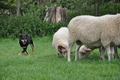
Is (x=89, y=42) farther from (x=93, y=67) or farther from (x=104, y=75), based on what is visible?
(x=104, y=75)

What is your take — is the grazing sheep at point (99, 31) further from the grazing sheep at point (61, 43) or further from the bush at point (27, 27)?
the bush at point (27, 27)

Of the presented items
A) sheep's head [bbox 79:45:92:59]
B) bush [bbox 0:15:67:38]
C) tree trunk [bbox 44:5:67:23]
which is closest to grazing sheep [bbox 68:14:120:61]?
sheep's head [bbox 79:45:92:59]

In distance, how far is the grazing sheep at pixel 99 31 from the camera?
25.4ft

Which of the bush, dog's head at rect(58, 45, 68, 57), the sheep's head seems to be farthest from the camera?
the bush

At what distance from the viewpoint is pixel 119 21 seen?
783 centimetres

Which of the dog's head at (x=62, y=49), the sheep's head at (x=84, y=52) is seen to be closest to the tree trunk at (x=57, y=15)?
the dog's head at (x=62, y=49)

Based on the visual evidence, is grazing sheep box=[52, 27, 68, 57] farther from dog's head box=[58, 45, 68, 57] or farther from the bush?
the bush

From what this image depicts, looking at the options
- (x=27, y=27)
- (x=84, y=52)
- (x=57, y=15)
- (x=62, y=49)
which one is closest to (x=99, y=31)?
(x=84, y=52)

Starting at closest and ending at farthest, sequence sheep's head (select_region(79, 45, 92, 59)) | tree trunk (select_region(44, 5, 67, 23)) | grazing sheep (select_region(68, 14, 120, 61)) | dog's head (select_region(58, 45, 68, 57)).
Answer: grazing sheep (select_region(68, 14, 120, 61)) < sheep's head (select_region(79, 45, 92, 59)) < dog's head (select_region(58, 45, 68, 57)) < tree trunk (select_region(44, 5, 67, 23))

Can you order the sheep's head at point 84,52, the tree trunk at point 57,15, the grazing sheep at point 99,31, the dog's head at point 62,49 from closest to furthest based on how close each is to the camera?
the grazing sheep at point 99,31 < the sheep's head at point 84,52 < the dog's head at point 62,49 < the tree trunk at point 57,15

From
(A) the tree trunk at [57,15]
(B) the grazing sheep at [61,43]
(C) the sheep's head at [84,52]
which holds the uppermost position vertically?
(A) the tree trunk at [57,15]

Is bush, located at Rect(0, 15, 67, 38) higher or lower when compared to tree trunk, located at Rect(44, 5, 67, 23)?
lower

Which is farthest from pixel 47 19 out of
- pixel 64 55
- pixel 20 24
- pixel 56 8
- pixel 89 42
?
pixel 89 42

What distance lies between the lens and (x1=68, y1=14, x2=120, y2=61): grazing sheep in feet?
25.4
